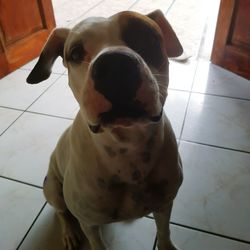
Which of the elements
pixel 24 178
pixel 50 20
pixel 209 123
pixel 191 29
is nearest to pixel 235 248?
pixel 209 123

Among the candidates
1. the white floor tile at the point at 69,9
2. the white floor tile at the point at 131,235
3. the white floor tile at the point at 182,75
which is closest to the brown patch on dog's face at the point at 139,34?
the white floor tile at the point at 131,235

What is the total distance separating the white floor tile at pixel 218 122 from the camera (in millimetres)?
1630

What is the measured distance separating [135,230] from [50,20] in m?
2.04

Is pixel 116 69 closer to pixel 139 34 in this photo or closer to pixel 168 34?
pixel 139 34

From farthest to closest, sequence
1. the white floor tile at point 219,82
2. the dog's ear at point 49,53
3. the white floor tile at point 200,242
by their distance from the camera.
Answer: the white floor tile at point 219,82 < the white floor tile at point 200,242 < the dog's ear at point 49,53

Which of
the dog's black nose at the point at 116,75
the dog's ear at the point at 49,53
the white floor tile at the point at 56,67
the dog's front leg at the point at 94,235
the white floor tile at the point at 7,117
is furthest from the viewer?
the white floor tile at the point at 56,67

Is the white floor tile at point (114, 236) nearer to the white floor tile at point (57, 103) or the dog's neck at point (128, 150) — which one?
the dog's neck at point (128, 150)

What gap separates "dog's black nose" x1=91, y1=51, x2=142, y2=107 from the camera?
617mm

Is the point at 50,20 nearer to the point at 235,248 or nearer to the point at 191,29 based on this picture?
the point at 191,29

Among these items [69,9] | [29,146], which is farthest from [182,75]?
[69,9]

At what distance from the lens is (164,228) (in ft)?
3.55

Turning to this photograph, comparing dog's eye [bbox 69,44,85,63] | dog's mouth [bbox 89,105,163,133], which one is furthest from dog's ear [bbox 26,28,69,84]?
dog's mouth [bbox 89,105,163,133]

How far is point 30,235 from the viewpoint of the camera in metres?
1.29

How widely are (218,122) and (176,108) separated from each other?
268 millimetres
